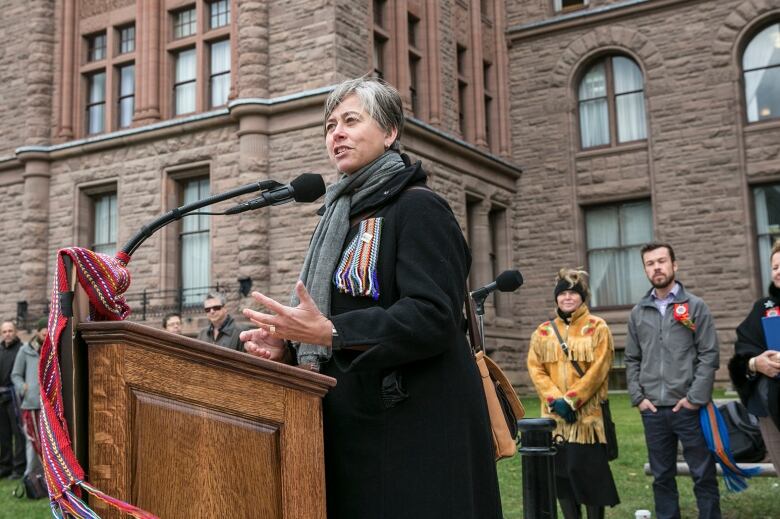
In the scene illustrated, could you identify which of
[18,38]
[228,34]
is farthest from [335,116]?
[18,38]

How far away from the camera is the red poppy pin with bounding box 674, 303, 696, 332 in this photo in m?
7.13

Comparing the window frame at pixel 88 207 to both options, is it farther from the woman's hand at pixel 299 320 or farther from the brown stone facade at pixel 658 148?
the woman's hand at pixel 299 320

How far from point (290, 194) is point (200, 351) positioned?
53.7 inches

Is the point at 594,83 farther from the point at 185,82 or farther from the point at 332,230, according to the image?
the point at 332,230

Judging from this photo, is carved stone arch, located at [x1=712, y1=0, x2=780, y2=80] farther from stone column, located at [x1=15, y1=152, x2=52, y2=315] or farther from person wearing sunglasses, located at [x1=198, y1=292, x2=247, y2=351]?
stone column, located at [x1=15, y1=152, x2=52, y2=315]

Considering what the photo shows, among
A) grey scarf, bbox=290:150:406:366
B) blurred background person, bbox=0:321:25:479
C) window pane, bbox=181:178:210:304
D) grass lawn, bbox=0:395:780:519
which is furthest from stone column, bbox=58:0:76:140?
grey scarf, bbox=290:150:406:366

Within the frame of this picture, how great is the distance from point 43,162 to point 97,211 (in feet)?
6.11

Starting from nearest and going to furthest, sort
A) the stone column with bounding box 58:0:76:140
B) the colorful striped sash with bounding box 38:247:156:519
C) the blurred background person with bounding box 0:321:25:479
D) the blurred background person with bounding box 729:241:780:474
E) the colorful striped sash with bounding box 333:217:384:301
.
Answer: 1. the colorful striped sash with bounding box 38:247:156:519
2. the colorful striped sash with bounding box 333:217:384:301
3. the blurred background person with bounding box 729:241:780:474
4. the blurred background person with bounding box 0:321:25:479
5. the stone column with bounding box 58:0:76:140

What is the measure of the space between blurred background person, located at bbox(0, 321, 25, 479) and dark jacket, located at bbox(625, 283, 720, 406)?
9497 millimetres

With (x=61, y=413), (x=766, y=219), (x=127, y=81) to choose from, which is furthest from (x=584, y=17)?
(x=61, y=413)

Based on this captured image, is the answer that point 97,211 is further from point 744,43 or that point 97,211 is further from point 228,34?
point 744,43

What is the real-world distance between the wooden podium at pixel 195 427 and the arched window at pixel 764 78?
73.0 feet

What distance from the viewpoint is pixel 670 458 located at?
23.0 ft

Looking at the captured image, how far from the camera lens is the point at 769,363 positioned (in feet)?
20.0
